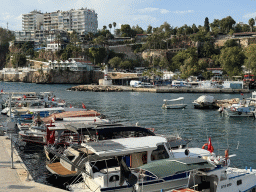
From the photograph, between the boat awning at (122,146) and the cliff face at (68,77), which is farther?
the cliff face at (68,77)

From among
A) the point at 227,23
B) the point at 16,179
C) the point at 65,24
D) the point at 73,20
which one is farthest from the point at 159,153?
the point at 65,24

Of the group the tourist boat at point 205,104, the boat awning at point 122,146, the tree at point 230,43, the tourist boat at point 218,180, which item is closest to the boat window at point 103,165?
the boat awning at point 122,146

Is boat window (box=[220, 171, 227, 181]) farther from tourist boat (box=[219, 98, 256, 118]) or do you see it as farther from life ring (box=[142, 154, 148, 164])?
tourist boat (box=[219, 98, 256, 118])

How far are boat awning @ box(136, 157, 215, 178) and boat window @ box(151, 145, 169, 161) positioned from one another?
1.90 metres

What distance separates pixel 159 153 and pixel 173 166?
2.74 m

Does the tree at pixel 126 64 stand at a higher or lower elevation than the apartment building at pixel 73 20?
lower

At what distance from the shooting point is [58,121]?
26891mm

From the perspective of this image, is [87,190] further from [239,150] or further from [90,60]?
[90,60]

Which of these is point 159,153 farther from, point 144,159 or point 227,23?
point 227,23

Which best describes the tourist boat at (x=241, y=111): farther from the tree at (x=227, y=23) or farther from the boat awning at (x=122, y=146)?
the tree at (x=227, y=23)

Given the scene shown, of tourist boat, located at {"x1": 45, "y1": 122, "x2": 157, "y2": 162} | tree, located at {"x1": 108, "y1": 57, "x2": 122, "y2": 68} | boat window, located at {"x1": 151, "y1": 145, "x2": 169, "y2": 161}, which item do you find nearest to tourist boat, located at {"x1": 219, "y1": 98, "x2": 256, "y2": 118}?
tourist boat, located at {"x1": 45, "y1": 122, "x2": 157, "y2": 162}

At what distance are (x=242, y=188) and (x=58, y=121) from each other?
53.1 ft

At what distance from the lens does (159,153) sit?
17.4 m

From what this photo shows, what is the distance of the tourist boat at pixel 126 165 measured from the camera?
1457 cm
